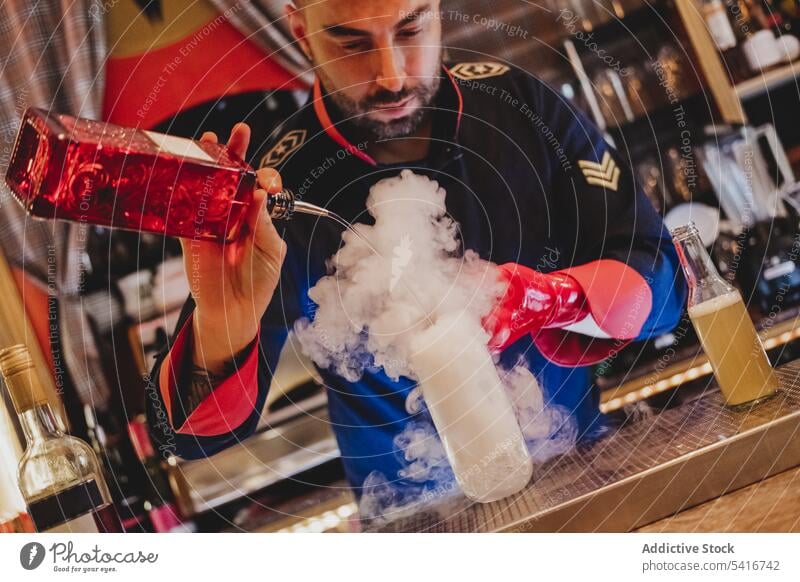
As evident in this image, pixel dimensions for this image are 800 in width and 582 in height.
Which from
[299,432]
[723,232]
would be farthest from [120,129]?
[723,232]

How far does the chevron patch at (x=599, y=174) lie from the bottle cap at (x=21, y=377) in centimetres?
63

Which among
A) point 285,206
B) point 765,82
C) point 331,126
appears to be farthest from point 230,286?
point 765,82

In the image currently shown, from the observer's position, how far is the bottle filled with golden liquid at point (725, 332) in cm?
65

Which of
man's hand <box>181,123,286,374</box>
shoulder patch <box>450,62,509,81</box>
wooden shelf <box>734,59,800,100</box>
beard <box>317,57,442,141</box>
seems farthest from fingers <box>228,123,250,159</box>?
wooden shelf <box>734,59,800,100</box>

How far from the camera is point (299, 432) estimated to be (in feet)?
3.19

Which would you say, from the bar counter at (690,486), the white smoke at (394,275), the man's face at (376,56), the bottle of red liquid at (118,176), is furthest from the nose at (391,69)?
the bar counter at (690,486)

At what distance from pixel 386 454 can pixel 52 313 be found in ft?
1.53

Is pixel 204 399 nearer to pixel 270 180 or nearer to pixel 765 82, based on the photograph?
pixel 270 180

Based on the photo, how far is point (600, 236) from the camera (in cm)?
87

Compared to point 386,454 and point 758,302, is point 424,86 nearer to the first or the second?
point 386,454

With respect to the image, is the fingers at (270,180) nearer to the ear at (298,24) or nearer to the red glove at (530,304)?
the ear at (298,24)

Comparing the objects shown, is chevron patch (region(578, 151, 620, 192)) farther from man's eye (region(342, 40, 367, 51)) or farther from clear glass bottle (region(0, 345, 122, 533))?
clear glass bottle (region(0, 345, 122, 533))

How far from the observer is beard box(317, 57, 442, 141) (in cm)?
84

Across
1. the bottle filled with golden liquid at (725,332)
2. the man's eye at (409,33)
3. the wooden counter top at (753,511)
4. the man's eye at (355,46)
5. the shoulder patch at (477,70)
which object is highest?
the man's eye at (355,46)
